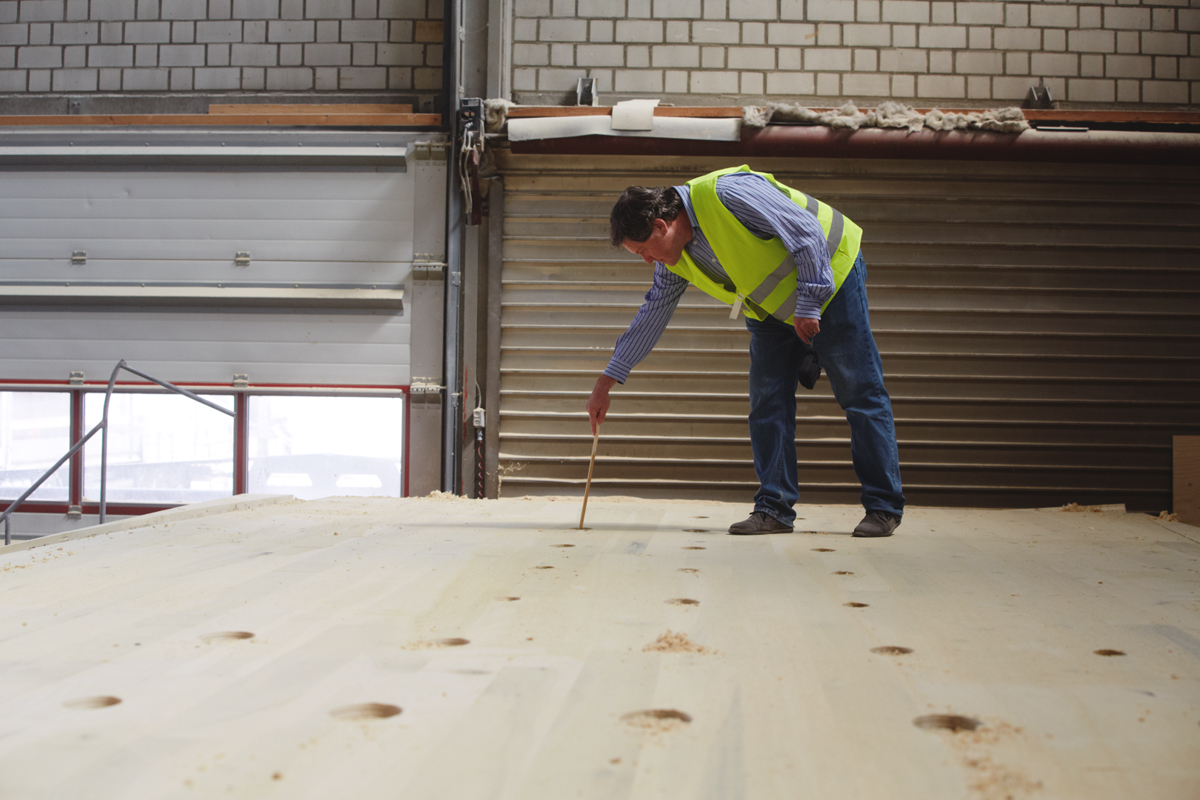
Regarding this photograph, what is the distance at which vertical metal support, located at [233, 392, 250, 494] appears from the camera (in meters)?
4.49

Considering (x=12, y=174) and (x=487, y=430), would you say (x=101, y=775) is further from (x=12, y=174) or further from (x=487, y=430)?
(x=12, y=174)

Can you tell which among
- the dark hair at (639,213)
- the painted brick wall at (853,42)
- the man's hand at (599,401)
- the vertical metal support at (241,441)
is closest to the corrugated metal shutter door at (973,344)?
the painted brick wall at (853,42)

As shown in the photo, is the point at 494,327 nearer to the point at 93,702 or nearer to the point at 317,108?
the point at 317,108

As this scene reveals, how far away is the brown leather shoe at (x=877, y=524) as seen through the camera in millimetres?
2135

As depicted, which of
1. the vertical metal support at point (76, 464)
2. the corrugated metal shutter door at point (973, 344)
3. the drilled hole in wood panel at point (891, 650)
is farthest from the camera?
the vertical metal support at point (76, 464)

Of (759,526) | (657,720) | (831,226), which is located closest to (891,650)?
(657,720)

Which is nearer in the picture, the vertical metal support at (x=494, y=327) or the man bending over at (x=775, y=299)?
the man bending over at (x=775, y=299)

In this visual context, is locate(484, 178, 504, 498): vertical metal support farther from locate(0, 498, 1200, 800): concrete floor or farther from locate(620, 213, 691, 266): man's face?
locate(0, 498, 1200, 800): concrete floor

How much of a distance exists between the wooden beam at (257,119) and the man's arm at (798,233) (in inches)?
117

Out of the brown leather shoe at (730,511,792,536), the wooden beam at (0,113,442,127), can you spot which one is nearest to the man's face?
the brown leather shoe at (730,511,792,536)

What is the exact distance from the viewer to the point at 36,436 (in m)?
4.66

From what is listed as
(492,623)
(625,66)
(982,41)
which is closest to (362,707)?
(492,623)

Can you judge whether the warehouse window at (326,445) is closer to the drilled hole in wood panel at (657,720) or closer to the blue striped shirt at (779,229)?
the blue striped shirt at (779,229)

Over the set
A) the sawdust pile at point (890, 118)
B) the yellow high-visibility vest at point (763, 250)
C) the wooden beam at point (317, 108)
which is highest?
the wooden beam at point (317, 108)
